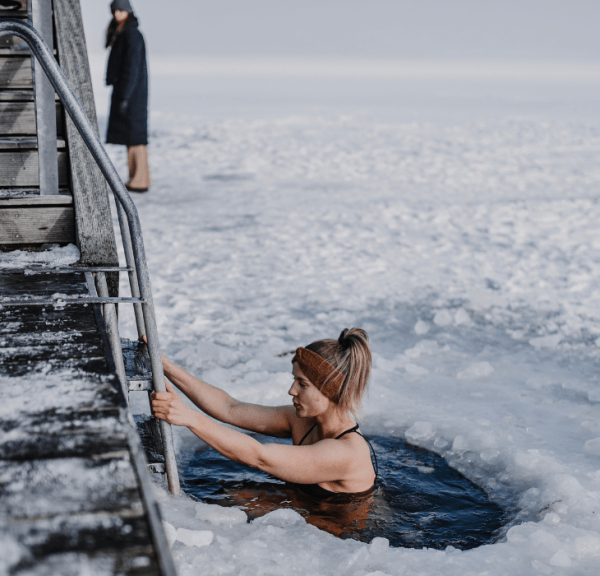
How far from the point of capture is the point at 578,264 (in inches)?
249

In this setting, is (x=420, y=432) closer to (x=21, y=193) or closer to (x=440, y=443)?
(x=440, y=443)

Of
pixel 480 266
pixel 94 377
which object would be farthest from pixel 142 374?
pixel 480 266

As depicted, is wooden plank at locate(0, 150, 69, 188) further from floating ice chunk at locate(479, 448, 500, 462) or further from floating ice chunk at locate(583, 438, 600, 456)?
floating ice chunk at locate(583, 438, 600, 456)

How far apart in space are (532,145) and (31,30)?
12.6 meters

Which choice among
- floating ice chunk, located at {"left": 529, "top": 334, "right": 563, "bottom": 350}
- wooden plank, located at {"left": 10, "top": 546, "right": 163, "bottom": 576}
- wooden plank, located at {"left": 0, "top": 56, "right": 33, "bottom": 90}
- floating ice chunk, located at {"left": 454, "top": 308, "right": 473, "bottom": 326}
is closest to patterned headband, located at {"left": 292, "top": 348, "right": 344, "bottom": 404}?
wooden plank, located at {"left": 10, "top": 546, "right": 163, "bottom": 576}

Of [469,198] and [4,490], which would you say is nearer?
[4,490]

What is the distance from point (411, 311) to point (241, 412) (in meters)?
2.43

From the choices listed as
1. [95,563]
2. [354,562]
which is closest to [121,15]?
[354,562]

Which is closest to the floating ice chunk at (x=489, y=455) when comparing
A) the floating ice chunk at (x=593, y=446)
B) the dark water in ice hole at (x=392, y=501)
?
the dark water in ice hole at (x=392, y=501)

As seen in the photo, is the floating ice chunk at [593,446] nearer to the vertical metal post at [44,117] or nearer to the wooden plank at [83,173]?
the wooden plank at [83,173]

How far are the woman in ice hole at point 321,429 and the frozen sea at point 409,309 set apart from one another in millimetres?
211

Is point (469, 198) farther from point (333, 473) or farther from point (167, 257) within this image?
point (333, 473)

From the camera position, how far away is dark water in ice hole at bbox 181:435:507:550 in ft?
9.23

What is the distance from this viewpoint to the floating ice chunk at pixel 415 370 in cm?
430
